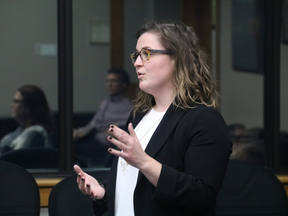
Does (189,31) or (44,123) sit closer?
(189,31)

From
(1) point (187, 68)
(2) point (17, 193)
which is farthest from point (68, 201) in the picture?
(1) point (187, 68)

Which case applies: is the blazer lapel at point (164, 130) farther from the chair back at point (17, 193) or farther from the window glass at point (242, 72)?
the window glass at point (242, 72)

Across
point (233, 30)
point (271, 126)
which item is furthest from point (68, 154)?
point (233, 30)

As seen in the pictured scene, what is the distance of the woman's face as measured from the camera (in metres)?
1.80

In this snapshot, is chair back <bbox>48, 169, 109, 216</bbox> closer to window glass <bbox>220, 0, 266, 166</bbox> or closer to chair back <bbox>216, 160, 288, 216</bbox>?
chair back <bbox>216, 160, 288, 216</bbox>

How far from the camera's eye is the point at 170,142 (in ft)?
5.59

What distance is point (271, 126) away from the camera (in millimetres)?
3586

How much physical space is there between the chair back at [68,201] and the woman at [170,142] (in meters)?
0.56

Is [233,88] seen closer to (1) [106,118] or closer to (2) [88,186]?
(1) [106,118]

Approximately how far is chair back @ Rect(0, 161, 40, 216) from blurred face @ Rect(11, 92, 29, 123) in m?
1.38

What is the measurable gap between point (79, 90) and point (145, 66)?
8.05 ft

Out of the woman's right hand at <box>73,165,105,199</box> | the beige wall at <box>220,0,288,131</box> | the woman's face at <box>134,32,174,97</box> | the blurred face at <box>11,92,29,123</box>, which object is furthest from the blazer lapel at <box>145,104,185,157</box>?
the beige wall at <box>220,0,288,131</box>

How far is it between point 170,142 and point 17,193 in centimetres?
120

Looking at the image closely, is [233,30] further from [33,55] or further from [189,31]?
[189,31]
